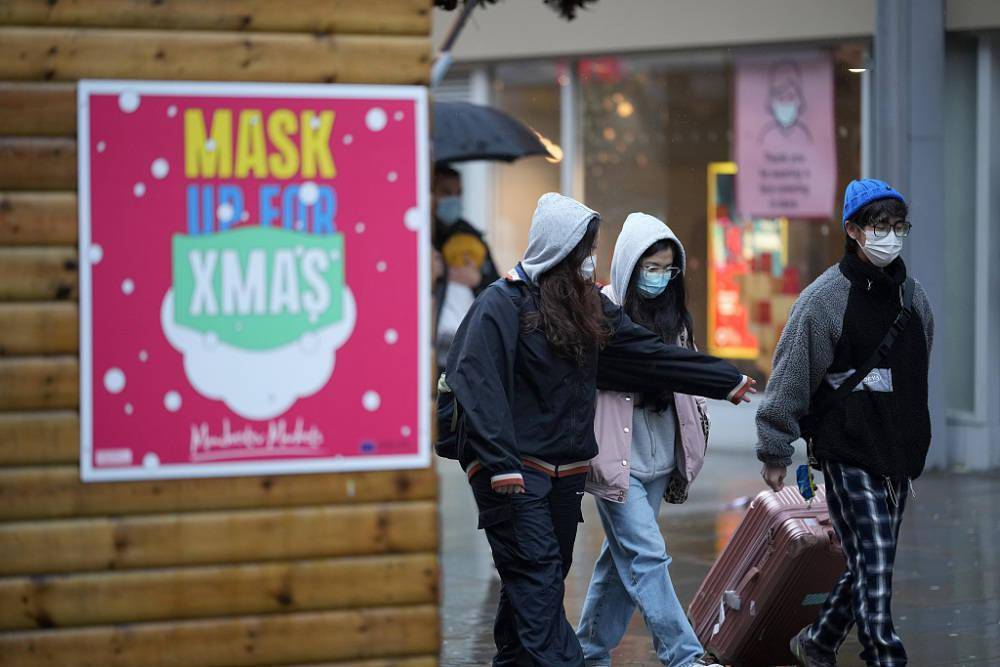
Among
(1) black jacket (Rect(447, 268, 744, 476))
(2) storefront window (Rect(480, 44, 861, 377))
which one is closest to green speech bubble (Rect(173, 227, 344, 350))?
(1) black jacket (Rect(447, 268, 744, 476))

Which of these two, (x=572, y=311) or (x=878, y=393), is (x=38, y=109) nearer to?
(x=572, y=311)

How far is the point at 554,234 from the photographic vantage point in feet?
17.9

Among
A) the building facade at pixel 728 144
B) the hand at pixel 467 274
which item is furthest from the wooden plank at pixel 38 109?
the building facade at pixel 728 144

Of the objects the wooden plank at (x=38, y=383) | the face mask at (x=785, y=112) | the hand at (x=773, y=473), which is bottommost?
the hand at (x=773, y=473)

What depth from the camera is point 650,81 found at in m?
13.5

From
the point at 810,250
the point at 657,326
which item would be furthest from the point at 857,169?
the point at 657,326

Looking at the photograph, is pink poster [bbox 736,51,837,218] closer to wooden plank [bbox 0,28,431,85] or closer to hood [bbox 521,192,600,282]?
hood [bbox 521,192,600,282]

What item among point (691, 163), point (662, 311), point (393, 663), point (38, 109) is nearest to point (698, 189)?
point (691, 163)

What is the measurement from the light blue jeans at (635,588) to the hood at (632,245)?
0.75 m

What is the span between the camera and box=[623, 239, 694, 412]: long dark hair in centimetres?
604

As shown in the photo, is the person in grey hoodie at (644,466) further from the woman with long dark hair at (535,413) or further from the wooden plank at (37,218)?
the wooden plank at (37,218)

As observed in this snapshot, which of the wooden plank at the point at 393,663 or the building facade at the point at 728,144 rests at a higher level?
the building facade at the point at 728,144

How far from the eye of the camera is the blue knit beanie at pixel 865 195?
18.3 ft

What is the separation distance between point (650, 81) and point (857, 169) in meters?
1.99
